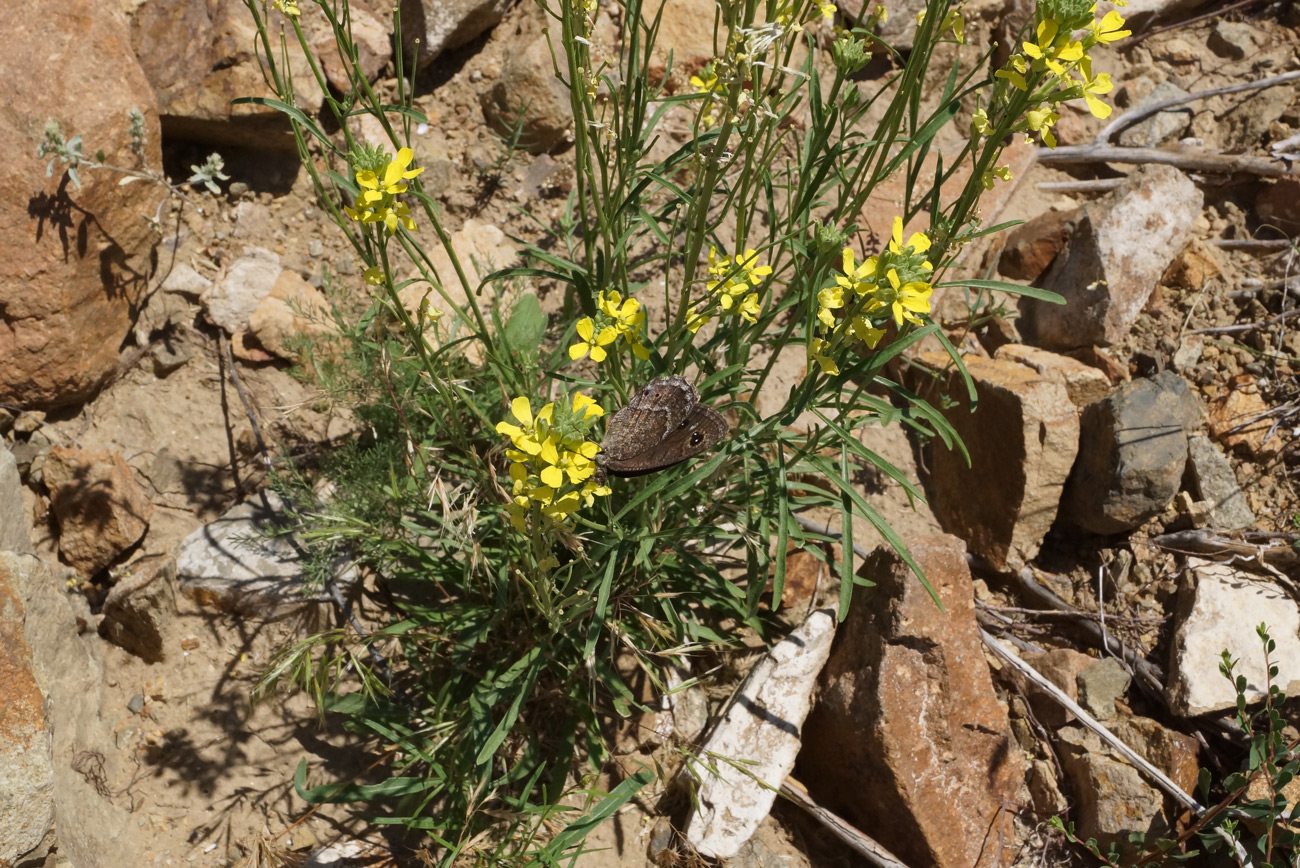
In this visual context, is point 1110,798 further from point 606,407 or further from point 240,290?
point 240,290

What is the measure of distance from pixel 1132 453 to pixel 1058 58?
221cm

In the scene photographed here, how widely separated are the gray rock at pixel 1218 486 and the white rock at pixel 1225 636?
27 centimetres

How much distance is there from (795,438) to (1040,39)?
142 cm

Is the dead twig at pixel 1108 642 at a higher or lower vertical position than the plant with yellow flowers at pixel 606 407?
lower

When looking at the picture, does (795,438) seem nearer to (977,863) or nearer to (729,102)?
(729,102)

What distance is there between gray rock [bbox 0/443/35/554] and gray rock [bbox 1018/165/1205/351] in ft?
15.0

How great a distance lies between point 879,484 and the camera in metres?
4.20

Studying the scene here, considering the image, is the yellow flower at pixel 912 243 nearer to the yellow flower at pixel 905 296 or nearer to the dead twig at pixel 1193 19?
the yellow flower at pixel 905 296

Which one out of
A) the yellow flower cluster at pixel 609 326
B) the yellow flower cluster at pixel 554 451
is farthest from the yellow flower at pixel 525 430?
the yellow flower cluster at pixel 609 326

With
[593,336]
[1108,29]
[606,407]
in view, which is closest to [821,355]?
[593,336]

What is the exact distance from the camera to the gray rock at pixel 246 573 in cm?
361

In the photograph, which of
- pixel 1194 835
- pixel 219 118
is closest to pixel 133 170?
pixel 219 118

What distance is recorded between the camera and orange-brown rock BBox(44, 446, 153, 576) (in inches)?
142

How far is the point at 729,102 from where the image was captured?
2.43 metres
